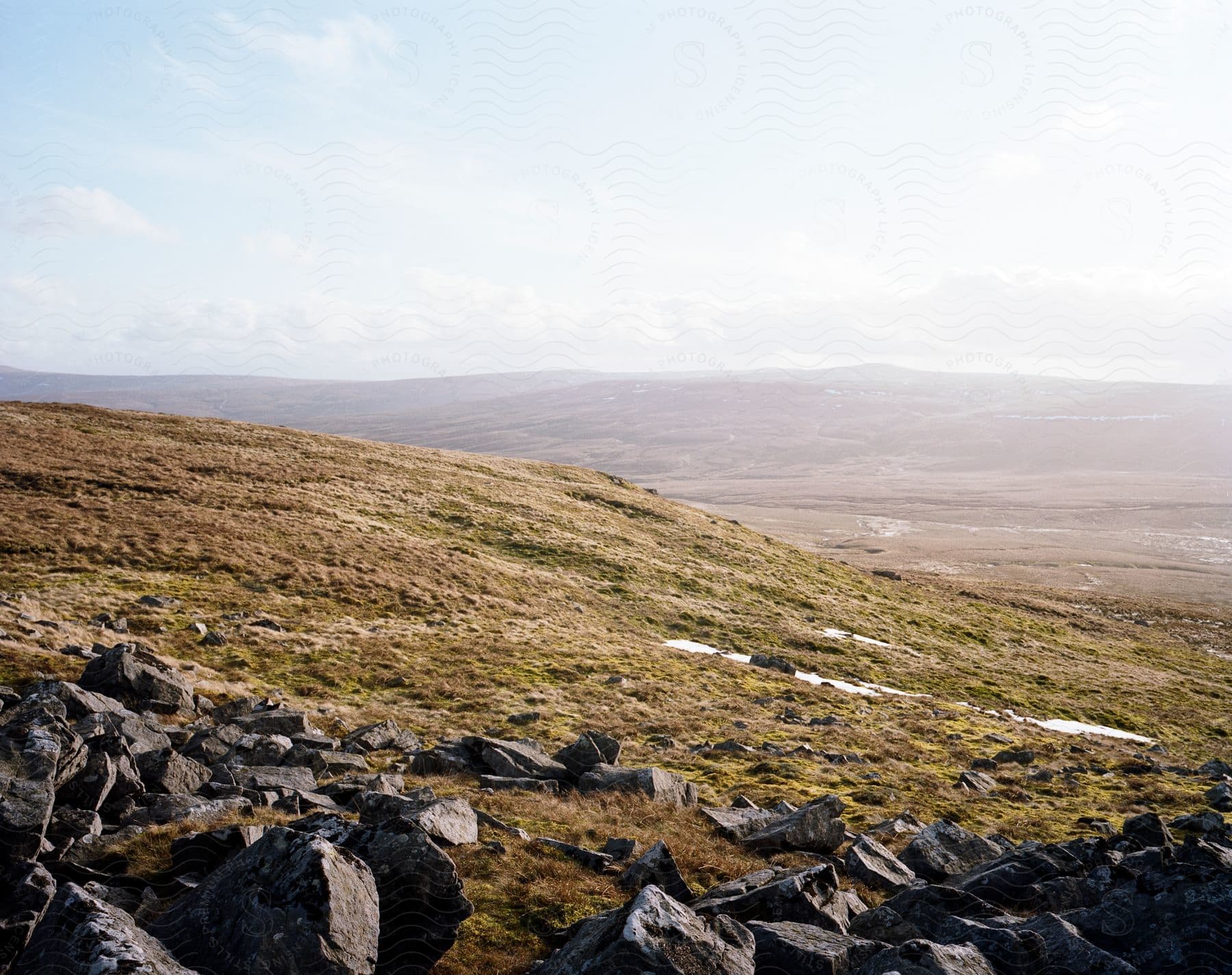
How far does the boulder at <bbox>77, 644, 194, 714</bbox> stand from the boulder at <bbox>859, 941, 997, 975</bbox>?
614 inches

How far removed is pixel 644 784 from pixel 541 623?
2076 centimetres

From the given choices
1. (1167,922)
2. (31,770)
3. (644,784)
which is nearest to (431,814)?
(31,770)

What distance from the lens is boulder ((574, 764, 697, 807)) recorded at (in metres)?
14.4

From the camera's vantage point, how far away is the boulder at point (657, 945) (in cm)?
631

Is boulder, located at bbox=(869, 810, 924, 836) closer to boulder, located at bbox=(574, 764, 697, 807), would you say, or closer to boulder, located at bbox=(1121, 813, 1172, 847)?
boulder, located at bbox=(1121, 813, 1172, 847)

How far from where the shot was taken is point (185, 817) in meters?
9.65

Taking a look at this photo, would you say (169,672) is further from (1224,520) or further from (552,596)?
(1224,520)

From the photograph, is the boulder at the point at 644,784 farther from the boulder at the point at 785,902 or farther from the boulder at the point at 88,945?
the boulder at the point at 88,945

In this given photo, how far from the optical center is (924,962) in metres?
6.62

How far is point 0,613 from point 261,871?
2022 cm

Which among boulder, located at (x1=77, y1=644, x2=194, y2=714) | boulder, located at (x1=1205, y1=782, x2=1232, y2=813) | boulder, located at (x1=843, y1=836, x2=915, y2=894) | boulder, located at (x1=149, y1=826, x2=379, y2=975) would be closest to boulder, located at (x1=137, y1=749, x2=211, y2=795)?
boulder, located at (x1=149, y1=826, x2=379, y2=975)

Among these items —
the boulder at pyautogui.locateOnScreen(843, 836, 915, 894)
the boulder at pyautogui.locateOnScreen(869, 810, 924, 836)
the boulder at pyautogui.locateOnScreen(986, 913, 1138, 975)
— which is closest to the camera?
the boulder at pyautogui.locateOnScreen(986, 913, 1138, 975)

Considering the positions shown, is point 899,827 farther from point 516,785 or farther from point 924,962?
point 924,962

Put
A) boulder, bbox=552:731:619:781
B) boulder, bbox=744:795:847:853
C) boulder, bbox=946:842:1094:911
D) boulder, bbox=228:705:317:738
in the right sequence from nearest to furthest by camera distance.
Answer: boulder, bbox=946:842:1094:911 < boulder, bbox=744:795:847:853 < boulder, bbox=228:705:317:738 < boulder, bbox=552:731:619:781
